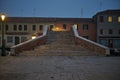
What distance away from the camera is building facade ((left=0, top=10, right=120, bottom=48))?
54.2m

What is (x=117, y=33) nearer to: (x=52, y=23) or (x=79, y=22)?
(x=79, y=22)

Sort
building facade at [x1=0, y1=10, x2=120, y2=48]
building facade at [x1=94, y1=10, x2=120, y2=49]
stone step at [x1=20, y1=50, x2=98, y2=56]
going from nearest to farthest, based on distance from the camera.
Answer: stone step at [x1=20, y1=50, x2=98, y2=56], building facade at [x1=94, y1=10, x2=120, y2=49], building facade at [x1=0, y1=10, x2=120, y2=48]

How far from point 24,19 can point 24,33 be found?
11.6 feet

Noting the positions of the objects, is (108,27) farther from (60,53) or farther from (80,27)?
(60,53)

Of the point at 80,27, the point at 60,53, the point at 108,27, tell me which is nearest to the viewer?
the point at 60,53

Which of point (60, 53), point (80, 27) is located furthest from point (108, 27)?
point (60, 53)

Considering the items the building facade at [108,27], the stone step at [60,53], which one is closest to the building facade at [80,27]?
the building facade at [108,27]

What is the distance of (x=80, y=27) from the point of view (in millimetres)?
55594

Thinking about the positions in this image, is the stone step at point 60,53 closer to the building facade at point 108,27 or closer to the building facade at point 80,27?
the building facade at point 80,27

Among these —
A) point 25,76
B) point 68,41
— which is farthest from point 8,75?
point 68,41

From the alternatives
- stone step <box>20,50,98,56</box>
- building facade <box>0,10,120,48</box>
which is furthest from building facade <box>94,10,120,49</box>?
stone step <box>20,50,98,56</box>

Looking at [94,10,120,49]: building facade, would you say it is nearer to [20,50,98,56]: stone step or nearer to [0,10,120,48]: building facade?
[0,10,120,48]: building facade

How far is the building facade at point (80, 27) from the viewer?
54.2 metres

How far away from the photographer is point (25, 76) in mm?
8602
